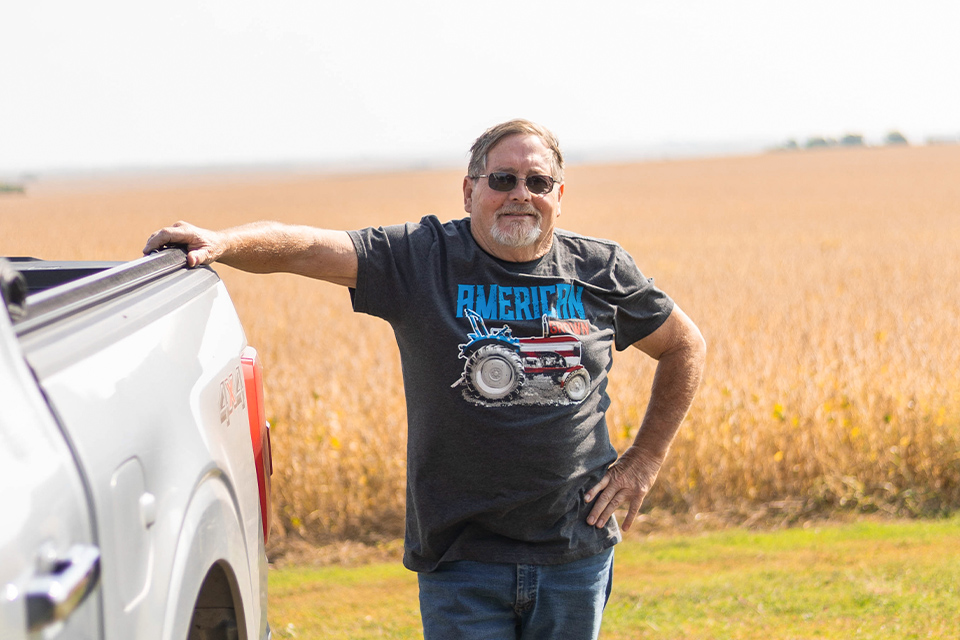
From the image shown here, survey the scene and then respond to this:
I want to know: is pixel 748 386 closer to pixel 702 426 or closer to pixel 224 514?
pixel 702 426

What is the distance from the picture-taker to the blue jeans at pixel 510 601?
8.98 ft

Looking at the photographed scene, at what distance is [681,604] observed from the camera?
16.3 ft

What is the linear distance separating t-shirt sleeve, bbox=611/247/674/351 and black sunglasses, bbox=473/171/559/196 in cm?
33

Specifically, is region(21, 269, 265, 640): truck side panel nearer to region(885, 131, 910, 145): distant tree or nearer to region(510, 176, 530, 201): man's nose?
region(510, 176, 530, 201): man's nose

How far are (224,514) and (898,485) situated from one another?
18.8ft

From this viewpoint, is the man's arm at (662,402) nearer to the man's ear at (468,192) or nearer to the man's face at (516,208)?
the man's face at (516,208)

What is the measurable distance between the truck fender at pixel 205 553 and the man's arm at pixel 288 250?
90cm

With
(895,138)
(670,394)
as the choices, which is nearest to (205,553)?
(670,394)

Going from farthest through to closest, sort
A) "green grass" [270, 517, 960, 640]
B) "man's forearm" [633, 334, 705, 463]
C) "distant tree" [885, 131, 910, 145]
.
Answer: "distant tree" [885, 131, 910, 145]
"green grass" [270, 517, 960, 640]
"man's forearm" [633, 334, 705, 463]

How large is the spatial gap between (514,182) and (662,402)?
1.01m

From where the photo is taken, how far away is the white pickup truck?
3.69 feet

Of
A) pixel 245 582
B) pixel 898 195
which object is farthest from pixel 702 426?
pixel 898 195

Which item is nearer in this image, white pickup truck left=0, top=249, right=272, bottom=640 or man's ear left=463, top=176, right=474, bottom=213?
white pickup truck left=0, top=249, right=272, bottom=640

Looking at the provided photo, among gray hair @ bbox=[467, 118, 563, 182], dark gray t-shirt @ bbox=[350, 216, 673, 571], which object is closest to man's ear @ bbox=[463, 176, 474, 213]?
gray hair @ bbox=[467, 118, 563, 182]
